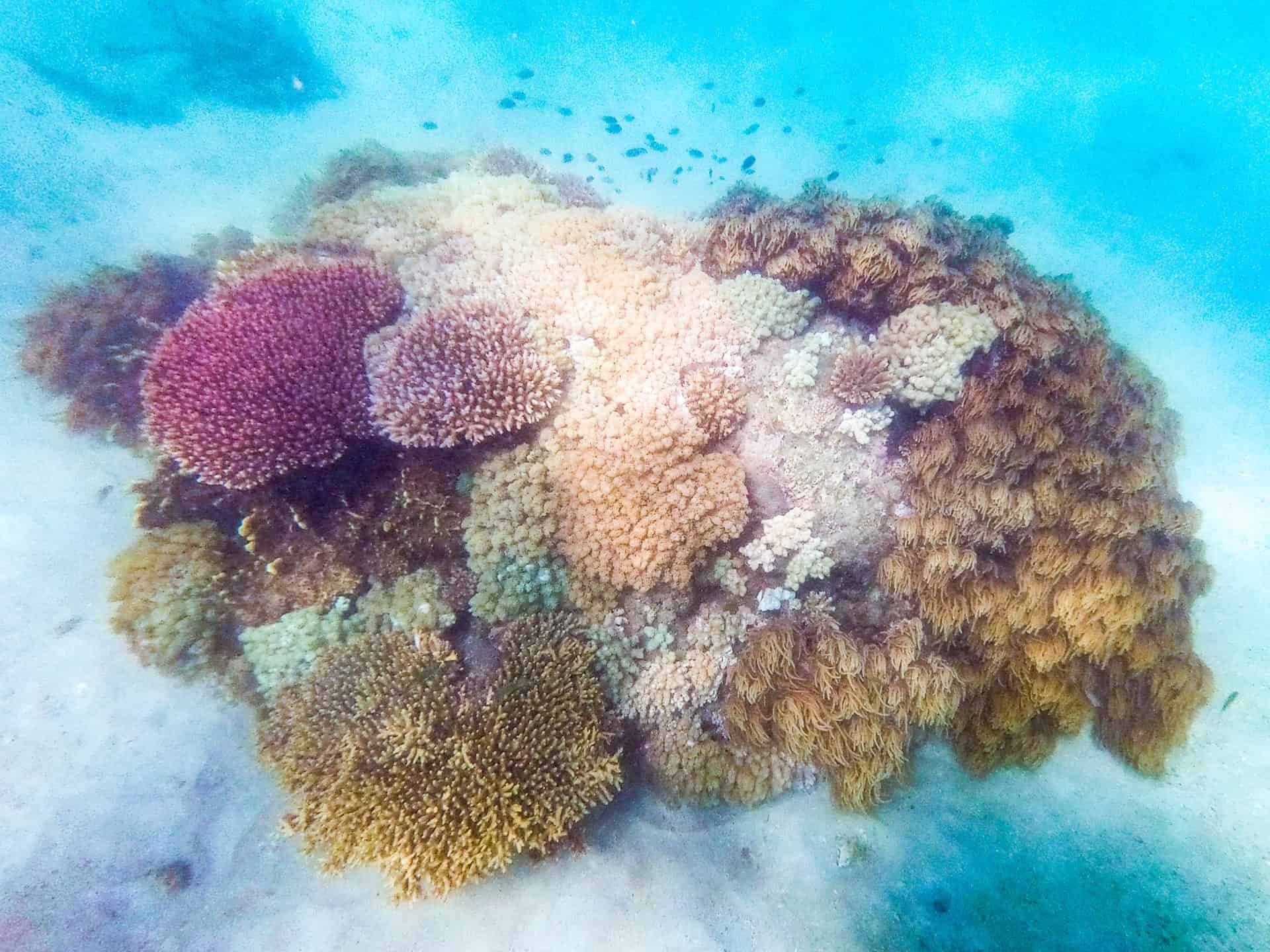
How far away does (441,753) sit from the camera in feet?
14.5

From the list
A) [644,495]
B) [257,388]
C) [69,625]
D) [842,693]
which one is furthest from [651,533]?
[69,625]

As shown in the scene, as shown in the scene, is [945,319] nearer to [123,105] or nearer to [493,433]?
[493,433]

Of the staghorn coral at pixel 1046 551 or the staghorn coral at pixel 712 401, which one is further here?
the staghorn coral at pixel 1046 551

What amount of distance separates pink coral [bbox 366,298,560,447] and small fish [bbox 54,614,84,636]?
4.57 meters

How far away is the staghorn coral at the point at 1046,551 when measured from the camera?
498 cm

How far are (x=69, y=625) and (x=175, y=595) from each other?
82.8 inches

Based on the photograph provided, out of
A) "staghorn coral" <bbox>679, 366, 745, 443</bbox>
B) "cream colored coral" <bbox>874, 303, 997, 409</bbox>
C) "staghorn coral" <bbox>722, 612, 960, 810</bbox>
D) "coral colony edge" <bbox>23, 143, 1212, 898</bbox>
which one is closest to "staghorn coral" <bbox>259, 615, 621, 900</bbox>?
"coral colony edge" <bbox>23, 143, 1212, 898</bbox>

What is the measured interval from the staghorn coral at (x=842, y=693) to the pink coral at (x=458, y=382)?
2.88 metres

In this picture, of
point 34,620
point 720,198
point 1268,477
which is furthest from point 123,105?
point 1268,477

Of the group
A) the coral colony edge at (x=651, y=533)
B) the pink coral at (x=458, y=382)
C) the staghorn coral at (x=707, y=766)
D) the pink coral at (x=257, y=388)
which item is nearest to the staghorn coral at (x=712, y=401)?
the coral colony edge at (x=651, y=533)

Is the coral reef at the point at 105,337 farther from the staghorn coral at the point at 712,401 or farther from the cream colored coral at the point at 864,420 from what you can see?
the cream colored coral at the point at 864,420

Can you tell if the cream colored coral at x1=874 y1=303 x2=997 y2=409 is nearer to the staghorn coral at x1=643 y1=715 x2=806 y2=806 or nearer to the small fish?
the staghorn coral at x1=643 y1=715 x2=806 y2=806

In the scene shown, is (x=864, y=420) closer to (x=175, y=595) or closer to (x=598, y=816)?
(x=598, y=816)

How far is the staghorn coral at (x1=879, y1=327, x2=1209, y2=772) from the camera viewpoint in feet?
16.3
